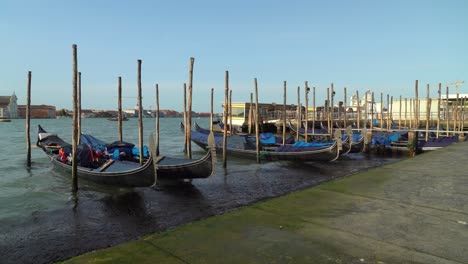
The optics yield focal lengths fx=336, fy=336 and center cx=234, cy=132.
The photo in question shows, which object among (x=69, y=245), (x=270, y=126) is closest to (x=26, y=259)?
(x=69, y=245)

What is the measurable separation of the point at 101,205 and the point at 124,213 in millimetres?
1102

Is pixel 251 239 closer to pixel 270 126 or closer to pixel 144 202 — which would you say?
pixel 144 202

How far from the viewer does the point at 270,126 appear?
1382 inches

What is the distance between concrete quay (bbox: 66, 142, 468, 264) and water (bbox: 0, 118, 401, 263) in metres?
2.94

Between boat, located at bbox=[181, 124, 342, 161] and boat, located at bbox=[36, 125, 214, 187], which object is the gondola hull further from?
boat, located at bbox=[36, 125, 214, 187]

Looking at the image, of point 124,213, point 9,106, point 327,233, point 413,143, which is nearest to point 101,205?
point 124,213

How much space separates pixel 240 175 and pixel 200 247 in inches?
392

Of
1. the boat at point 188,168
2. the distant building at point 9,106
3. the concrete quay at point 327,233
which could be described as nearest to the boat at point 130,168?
the boat at point 188,168

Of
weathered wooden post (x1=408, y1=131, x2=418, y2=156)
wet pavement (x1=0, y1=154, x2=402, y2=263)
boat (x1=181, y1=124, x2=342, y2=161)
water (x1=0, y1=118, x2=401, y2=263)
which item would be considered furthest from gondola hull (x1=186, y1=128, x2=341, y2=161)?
weathered wooden post (x1=408, y1=131, x2=418, y2=156)

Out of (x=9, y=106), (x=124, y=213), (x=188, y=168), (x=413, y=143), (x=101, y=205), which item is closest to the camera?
(x=124, y=213)

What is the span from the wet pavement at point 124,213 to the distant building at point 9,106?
404 ft

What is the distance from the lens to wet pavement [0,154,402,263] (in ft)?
20.0

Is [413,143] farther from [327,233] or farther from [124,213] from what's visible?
[327,233]

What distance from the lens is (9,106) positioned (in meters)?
115
